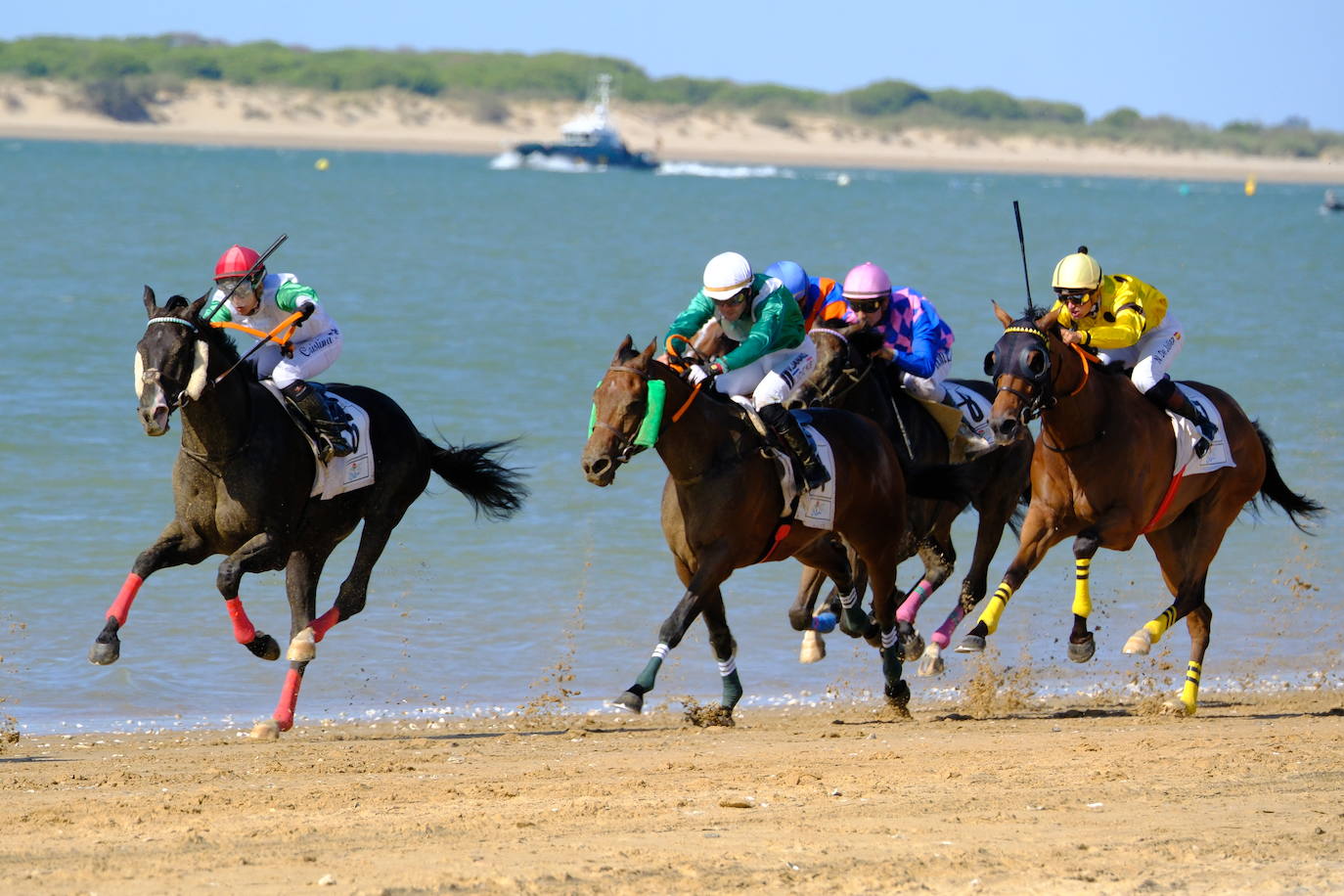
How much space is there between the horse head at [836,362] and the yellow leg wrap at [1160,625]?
215 cm

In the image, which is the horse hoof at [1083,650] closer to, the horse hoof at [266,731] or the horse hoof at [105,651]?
the horse hoof at [266,731]

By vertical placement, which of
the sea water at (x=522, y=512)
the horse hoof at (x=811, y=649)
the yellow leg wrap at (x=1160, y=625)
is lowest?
the sea water at (x=522, y=512)

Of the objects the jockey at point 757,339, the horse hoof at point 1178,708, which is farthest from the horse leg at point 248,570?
the horse hoof at point 1178,708

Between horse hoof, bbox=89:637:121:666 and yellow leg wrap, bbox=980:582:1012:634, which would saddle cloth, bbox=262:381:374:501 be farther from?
yellow leg wrap, bbox=980:582:1012:634

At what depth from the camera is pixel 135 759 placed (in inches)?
337

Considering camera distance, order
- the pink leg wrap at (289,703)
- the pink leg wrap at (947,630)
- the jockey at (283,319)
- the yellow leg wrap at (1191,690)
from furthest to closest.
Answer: the yellow leg wrap at (1191,690), the pink leg wrap at (947,630), the jockey at (283,319), the pink leg wrap at (289,703)

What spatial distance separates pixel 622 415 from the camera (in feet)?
28.9

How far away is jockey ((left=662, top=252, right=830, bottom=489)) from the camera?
968 centimetres

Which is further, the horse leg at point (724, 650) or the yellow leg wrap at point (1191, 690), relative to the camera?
the yellow leg wrap at point (1191, 690)

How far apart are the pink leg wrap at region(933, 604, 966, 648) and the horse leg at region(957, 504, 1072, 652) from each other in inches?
5.9

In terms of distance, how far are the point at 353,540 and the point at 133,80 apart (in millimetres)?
144715

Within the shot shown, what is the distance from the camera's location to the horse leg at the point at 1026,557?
33.2 ft

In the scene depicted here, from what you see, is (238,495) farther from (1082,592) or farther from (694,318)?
(1082,592)

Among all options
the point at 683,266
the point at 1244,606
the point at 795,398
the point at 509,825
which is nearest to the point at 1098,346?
the point at 795,398
